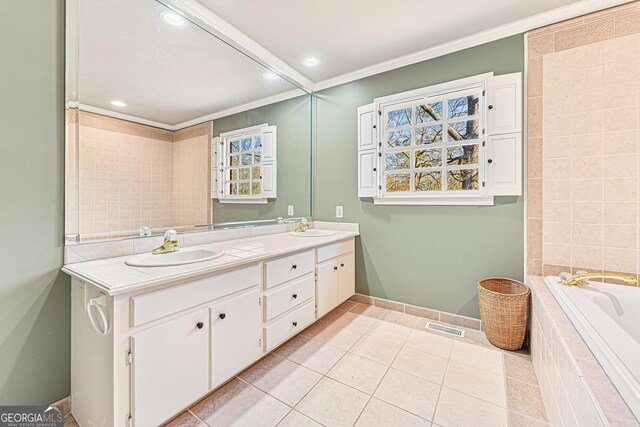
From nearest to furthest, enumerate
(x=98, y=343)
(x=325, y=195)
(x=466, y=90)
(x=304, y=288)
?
1. (x=98, y=343)
2. (x=304, y=288)
3. (x=466, y=90)
4. (x=325, y=195)

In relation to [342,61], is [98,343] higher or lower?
lower

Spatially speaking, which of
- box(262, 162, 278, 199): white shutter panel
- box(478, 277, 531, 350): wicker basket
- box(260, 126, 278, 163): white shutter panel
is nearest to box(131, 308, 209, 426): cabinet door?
box(262, 162, 278, 199): white shutter panel

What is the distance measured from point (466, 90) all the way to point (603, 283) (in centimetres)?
169

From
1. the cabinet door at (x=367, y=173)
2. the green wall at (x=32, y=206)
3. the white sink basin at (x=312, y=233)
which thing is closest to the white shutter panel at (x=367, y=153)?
the cabinet door at (x=367, y=173)

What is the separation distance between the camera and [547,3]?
6.09 feet

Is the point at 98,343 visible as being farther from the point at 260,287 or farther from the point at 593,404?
the point at 593,404

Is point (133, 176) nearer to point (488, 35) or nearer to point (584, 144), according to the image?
point (488, 35)

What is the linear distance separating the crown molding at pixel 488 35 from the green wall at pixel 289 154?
560 millimetres

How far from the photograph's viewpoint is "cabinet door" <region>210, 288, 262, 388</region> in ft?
4.78

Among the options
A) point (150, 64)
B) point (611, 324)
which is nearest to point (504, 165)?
point (611, 324)

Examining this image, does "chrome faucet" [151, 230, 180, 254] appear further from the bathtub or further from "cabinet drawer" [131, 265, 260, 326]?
the bathtub

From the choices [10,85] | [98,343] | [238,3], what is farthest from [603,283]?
[10,85]

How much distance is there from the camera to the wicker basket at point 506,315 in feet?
6.24

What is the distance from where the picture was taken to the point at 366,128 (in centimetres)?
274
